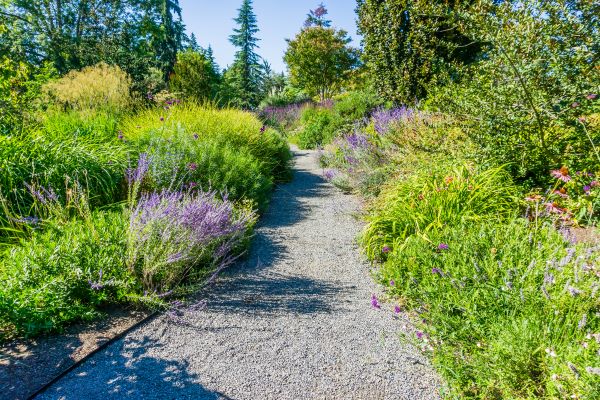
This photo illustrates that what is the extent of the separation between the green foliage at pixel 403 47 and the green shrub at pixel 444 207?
4242mm

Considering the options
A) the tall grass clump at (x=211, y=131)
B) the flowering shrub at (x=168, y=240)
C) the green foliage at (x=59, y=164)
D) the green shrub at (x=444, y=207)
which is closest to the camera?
the flowering shrub at (x=168, y=240)

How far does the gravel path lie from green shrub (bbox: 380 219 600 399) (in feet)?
0.80

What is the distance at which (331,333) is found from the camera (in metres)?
2.35

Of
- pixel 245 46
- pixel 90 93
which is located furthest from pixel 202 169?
pixel 245 46

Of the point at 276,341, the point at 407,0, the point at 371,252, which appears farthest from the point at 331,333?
the point at 407,0

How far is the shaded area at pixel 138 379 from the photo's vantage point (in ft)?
5.75

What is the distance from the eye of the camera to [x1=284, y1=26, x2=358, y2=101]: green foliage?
2138 centimetres

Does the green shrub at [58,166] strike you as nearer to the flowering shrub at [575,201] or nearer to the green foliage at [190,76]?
the flowering shrub at [575,201]

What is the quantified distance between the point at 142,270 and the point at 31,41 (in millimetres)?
25054

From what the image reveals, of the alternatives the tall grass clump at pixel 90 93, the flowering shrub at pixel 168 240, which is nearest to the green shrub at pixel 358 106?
the tall grass clump at pixel 90 93

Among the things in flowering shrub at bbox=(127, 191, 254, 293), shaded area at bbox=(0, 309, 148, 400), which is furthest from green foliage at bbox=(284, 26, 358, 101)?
shaded area at bbox=(0, 309, 148, 400)

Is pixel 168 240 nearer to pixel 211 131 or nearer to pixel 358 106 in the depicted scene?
pixel 211 131

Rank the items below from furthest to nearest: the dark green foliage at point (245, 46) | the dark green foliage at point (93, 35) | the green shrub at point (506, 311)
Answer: the dark green foliage at point (245, 46) → the dark green foliage at point (93, 35) → the green shrub at point (506, 311)

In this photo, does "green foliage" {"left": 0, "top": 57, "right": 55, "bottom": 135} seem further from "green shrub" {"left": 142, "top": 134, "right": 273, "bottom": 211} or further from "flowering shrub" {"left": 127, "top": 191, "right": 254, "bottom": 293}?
"flowering shrub" {"left": 127, "top": 191, "right": 254, "bottom": 293}
